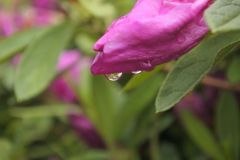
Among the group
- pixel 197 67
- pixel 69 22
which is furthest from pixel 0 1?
pixel 197 67

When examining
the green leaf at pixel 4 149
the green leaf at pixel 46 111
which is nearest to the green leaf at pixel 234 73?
the green leaf at pixel 46 111

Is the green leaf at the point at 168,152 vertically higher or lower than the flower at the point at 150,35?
lower

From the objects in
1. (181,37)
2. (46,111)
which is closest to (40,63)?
(46,111)

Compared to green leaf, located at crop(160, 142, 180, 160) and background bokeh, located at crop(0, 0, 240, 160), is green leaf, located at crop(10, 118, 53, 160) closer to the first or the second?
background bokeh, located at crop(0, 0, 240, 160)

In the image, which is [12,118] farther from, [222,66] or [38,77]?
[222,66]

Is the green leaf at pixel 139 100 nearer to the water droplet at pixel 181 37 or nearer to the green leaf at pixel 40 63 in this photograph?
the green leaf at pixel 40 63

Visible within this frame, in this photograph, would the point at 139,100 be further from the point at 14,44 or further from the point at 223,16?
the point at 223,16
